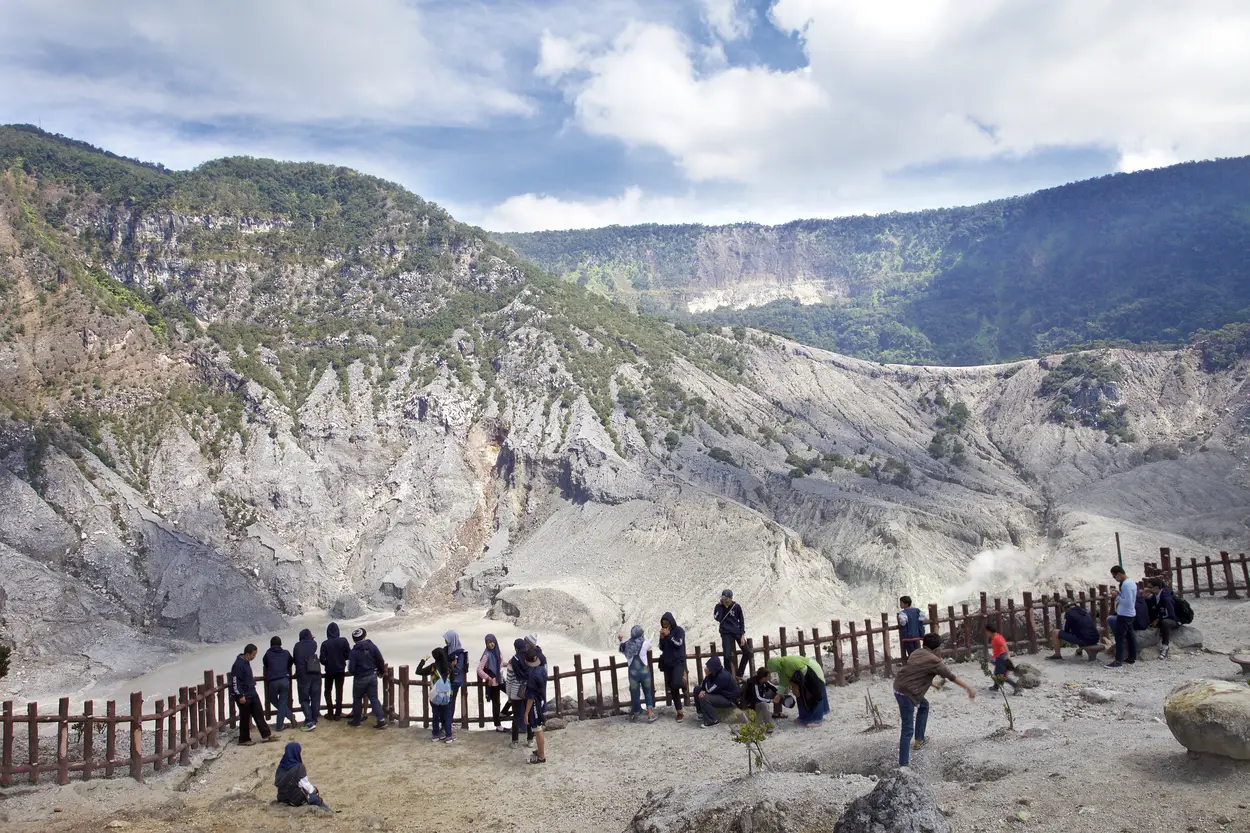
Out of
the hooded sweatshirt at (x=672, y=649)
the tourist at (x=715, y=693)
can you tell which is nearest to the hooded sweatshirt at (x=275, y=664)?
the hooded sweatshirt at (x=672, y=649)

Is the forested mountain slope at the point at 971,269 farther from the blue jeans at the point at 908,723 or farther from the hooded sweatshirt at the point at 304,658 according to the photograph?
the hooded sweatshirt at the point at 304,658

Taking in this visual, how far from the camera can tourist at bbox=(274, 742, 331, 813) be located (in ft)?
35.7

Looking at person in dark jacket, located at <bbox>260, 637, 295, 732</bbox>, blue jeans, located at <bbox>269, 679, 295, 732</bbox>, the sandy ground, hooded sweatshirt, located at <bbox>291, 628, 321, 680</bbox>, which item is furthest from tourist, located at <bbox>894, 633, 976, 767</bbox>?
blue jeans, located at <bbox>269, 679, 295, 732</bbox>

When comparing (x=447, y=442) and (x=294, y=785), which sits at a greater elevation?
(x=447, y=442)

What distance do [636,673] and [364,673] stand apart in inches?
181

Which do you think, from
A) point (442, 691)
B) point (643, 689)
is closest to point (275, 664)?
point (442, 691)

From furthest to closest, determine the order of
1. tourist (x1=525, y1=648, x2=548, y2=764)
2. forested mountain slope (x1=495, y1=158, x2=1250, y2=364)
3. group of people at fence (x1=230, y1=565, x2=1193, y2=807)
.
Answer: forested mountain slope (x1=495, y1=158, x2=1250, y2=364) < group of people at fence (x1=230, y1=565, x2=1193, y2=807) < tourist (x1=525, y1=648, x2=548, y2=764)

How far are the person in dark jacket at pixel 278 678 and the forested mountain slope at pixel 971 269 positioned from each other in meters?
92.2

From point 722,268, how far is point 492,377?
123216mm

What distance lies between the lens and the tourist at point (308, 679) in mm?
14289

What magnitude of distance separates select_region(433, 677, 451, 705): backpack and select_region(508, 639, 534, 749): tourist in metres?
1.14

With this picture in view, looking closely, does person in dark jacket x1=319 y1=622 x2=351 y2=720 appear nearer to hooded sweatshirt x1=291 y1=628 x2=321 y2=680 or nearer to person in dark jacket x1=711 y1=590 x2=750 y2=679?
hooded sweatshirt x1=291 y1=628 x2=321 y2=680

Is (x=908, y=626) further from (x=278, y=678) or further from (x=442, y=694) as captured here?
(x=278, y=678)

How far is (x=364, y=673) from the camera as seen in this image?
14.2 metres
